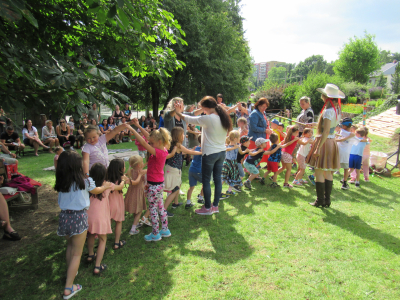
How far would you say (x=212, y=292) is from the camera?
8.73 feet

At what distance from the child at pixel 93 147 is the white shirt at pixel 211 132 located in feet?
3.79

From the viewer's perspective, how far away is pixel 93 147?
139 inches

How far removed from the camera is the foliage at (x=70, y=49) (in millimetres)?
2350

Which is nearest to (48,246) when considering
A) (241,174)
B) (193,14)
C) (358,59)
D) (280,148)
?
(241,174)

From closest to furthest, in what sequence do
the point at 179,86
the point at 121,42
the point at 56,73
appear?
the point at 56,73, the point at 121,42, the point at 179,86

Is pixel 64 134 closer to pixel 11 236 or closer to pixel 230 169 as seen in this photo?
pixel 11 236

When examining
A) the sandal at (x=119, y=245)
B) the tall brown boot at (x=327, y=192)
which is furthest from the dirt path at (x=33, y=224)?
the tall brown boot at (x=327, y=192)

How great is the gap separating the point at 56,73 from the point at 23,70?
42 cm

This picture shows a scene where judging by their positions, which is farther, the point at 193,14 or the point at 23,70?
the point at 193,14

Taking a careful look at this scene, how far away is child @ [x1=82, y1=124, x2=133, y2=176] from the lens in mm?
3420

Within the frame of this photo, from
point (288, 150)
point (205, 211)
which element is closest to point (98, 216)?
point (205, 211)

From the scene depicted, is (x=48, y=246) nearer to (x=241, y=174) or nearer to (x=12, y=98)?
(x=12, y=98)

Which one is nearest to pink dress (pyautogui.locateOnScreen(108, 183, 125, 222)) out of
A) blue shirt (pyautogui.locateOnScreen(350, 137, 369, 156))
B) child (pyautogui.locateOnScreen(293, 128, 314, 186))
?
child (pyautogui.locateOnScreen(293, 128, 314, 186))

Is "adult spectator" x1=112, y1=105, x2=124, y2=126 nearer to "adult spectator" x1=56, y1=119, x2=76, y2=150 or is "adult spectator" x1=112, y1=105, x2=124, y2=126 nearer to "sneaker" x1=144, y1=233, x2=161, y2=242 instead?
"adult spectator" x1=56, y1=119, x2=76, y2=150
